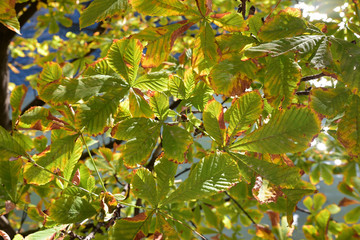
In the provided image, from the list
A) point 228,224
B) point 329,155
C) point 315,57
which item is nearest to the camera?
point 315,57

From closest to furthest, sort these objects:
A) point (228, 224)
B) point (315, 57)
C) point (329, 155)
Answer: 1. point (315, 57)
2. point (228, 224)
3. point (329, 155)

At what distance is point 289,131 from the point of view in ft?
1.07

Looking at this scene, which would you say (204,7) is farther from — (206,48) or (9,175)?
(9,175)

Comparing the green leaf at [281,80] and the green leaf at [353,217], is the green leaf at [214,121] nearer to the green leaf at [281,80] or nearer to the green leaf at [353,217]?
the green leaf at [281,80]

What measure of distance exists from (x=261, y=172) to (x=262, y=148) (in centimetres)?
3

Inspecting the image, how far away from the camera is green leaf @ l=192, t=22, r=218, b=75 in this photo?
0.37m

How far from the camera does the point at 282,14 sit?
356 mm

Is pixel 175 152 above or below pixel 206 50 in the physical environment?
below

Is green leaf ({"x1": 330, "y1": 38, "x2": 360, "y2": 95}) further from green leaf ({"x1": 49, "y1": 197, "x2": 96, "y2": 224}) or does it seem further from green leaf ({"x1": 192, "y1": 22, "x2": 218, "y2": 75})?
green leaf ({"x1": 49, "y1": 197, "x2": 96, "y2": 224})

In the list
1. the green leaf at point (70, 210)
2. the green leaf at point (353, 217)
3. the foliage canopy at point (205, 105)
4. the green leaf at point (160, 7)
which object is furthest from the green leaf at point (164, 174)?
the green leaf at point (353, 217)

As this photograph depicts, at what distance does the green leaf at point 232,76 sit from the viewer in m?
0.37

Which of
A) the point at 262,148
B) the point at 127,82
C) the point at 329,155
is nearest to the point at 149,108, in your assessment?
the point at 127,82

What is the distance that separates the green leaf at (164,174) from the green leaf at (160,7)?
0.21 m

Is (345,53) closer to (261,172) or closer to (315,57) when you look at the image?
(315,57)
